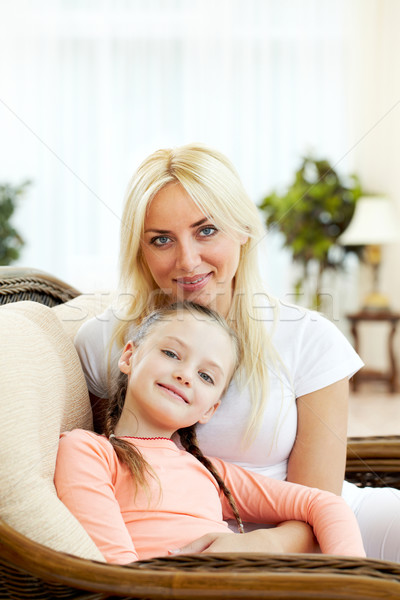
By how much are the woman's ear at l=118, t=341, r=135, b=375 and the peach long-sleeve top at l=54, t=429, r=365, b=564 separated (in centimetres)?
15

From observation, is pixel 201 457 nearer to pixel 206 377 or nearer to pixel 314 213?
pixel 206 377

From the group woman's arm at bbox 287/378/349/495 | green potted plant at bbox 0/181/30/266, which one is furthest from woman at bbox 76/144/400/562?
green potted plant at bbox 0/181/30/266

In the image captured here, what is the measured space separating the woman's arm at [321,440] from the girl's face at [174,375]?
211mm

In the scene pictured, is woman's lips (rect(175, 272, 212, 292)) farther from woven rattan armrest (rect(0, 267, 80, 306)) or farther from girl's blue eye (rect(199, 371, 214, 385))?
woven rattan armrest (rect(0, 267, 80, 306))

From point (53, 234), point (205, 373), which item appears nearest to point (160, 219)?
point (205, 373)

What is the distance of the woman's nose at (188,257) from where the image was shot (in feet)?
4.70

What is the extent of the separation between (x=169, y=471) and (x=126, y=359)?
26 cm

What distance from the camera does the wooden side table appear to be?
4684 mm

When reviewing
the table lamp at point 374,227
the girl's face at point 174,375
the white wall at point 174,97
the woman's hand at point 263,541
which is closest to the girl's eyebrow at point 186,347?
the girl's face at point 174,375

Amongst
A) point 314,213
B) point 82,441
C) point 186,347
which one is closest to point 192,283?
point 186,347

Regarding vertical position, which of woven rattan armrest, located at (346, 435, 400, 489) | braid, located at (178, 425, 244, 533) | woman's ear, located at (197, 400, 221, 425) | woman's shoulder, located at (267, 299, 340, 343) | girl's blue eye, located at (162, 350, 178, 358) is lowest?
woven rattan armrest, located at (346, 435, 400, 489)

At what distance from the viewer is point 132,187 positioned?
1.47 metres

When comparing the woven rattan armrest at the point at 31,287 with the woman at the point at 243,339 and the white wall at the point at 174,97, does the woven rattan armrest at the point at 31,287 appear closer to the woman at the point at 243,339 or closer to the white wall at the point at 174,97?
the woman at the point at 243,339

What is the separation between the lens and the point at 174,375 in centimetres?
124
